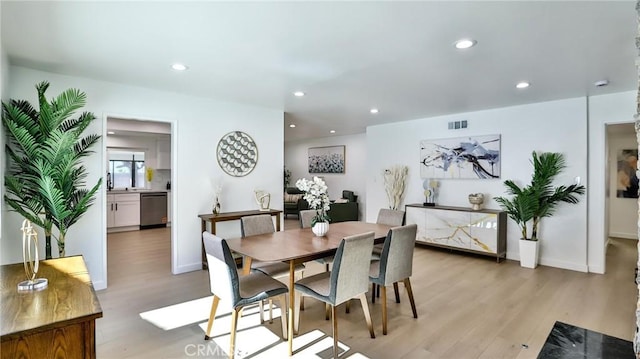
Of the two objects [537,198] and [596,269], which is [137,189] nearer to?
[537,198]

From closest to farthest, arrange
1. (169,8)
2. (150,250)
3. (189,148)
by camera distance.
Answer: (169,8) → (189,148) → (150,250)

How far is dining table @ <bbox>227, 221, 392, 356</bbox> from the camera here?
238 cm

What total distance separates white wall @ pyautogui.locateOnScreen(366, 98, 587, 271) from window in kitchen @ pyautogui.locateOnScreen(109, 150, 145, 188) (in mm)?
6406

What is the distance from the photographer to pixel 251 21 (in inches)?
86.9

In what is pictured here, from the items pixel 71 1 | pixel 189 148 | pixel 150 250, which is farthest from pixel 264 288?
pixel 150 250

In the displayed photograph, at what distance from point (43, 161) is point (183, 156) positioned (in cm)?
152

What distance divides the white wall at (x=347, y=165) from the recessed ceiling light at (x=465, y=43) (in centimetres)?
577

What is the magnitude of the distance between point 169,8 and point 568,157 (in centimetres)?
514

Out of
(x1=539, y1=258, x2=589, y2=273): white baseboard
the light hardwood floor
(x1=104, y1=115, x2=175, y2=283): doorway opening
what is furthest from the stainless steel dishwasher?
(x1=539, y1=258, x2=589, y2=273): white baseboard

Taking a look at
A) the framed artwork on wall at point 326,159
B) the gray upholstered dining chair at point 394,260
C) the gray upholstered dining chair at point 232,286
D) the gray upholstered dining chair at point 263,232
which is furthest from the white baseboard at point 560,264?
the framed artwork on wall at point 326,159

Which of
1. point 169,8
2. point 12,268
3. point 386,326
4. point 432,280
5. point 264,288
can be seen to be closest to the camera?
point 12,268

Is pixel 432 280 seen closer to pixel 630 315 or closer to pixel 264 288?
pixel 630 315

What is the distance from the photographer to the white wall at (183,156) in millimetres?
3480

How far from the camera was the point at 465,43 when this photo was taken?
2.56 meters
